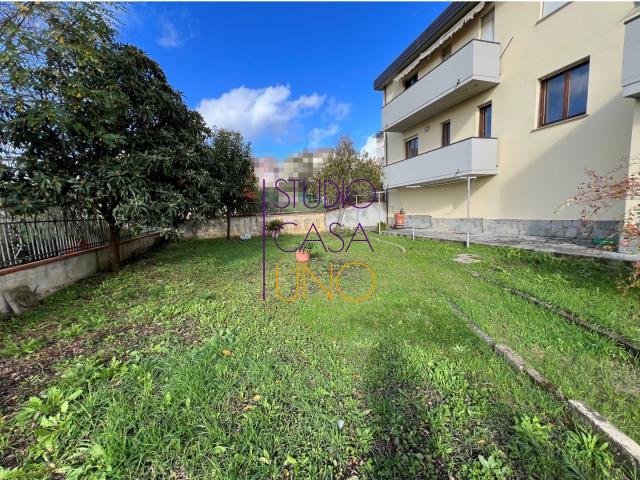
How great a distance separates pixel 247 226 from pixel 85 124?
9.18 meters

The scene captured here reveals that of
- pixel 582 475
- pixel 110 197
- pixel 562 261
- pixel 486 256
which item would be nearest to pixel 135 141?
pixel 110 197

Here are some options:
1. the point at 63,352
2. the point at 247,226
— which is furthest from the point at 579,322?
the point at 247,226

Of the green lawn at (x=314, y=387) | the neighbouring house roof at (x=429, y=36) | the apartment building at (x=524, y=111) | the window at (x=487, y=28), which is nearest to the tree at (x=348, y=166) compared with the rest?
the neighbouring house roof at (x=429, y=36)

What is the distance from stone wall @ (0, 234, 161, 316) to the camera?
13.8 ft

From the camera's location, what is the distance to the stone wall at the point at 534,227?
623cm

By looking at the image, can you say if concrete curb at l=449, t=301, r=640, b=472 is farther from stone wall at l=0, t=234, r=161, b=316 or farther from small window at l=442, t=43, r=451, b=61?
small window at l=442, t=43, r=451, b=61

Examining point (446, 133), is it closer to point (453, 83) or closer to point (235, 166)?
point (453, 83)

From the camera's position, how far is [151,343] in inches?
119

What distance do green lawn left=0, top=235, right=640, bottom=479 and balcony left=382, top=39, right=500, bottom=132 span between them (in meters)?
7.29

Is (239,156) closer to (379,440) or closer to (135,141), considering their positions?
(135,141)

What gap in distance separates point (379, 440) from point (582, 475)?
114 cm

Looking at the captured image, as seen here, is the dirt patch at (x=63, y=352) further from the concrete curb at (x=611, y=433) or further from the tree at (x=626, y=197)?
the tree at (x=626, y=197)

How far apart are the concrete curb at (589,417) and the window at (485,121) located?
9.26m

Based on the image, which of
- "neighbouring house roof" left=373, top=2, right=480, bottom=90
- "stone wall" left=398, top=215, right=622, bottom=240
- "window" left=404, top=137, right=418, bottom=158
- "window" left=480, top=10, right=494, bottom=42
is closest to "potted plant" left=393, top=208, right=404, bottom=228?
"stone wall" left=398, top=215, right=622, bottom=240
